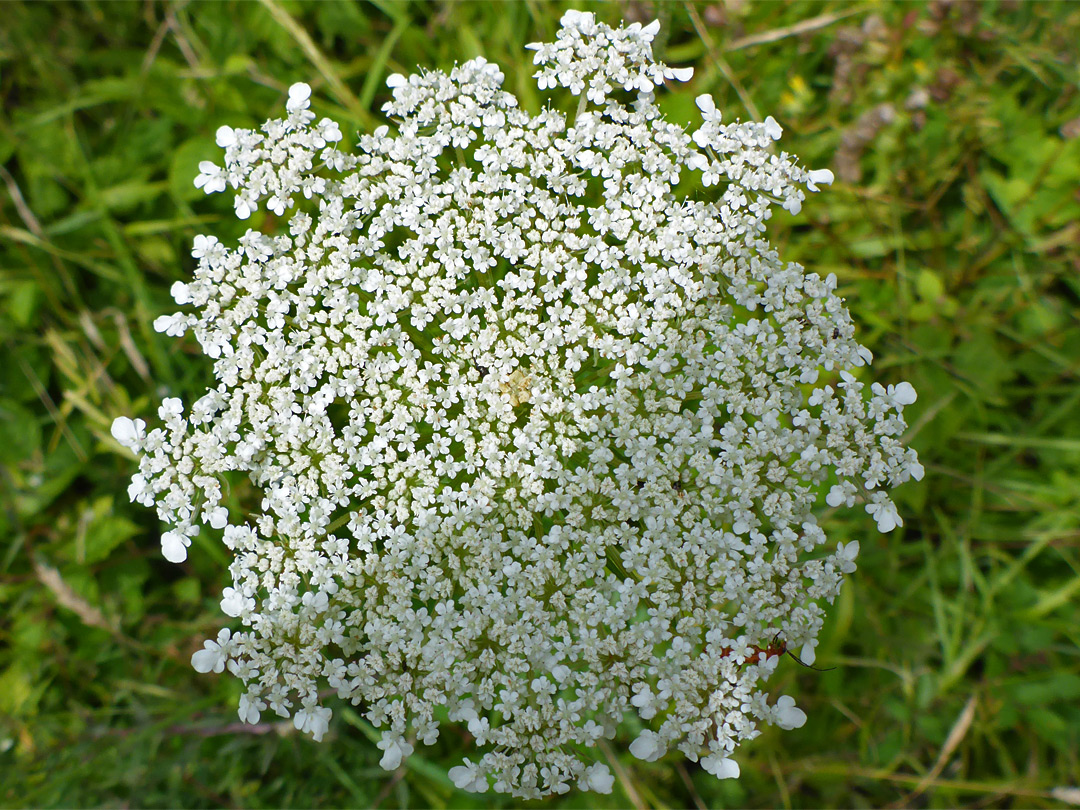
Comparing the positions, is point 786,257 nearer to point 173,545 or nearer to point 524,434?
Result: point 524,434

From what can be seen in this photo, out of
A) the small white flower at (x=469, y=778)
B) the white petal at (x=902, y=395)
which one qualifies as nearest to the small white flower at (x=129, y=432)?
the small white flower at (x=469, y=778)

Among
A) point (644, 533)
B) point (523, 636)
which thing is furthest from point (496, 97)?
point (523, 636)

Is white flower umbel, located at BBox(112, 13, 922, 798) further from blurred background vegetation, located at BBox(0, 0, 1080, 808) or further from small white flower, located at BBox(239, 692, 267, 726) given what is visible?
blurred background vegetation, located at BBox(0, 0, 1080, 808)

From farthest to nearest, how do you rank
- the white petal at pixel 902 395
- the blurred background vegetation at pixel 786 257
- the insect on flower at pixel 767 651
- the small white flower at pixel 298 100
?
the blurred background vegetation at pixel 786 257 → the small white flower at pixel 298 100 → the white petal at pixel 902 395 → the insect on flower at pixel 767 651

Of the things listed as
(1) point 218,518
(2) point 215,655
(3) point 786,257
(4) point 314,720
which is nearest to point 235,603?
(2) point 215,655

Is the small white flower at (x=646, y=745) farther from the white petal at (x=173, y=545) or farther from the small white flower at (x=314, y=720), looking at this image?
the white petal at (x=173, y=545)

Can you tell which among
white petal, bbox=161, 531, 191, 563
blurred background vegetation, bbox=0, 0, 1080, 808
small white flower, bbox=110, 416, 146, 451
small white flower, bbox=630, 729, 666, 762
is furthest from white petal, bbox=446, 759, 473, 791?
small white flower, bbox=110, 416, 146, 451
